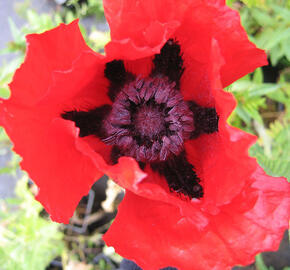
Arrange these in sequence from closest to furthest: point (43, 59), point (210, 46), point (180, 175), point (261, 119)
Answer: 1. point (43, 59)
2. point (210, 46)
3. point (180, 175)
4. point (261, 119)

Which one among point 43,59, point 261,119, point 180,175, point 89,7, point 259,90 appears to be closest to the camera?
point 43,59

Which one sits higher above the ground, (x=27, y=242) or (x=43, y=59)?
(x=43, y=59)

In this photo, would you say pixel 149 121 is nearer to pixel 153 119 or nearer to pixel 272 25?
pixel 153 119

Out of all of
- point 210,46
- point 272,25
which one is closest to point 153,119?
point 210,46

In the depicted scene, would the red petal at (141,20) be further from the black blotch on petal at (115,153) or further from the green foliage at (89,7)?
the green foliage at (89,7)

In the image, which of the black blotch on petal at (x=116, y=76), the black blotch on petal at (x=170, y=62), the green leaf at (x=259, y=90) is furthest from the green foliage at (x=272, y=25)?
the black blotch on petal at (x=116, y=76)

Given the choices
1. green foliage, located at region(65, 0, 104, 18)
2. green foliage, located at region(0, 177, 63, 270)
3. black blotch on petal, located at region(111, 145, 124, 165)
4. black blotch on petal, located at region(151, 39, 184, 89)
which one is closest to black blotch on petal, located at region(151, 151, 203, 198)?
black blotch on petal, located at region(111, 145, 124, 165)
